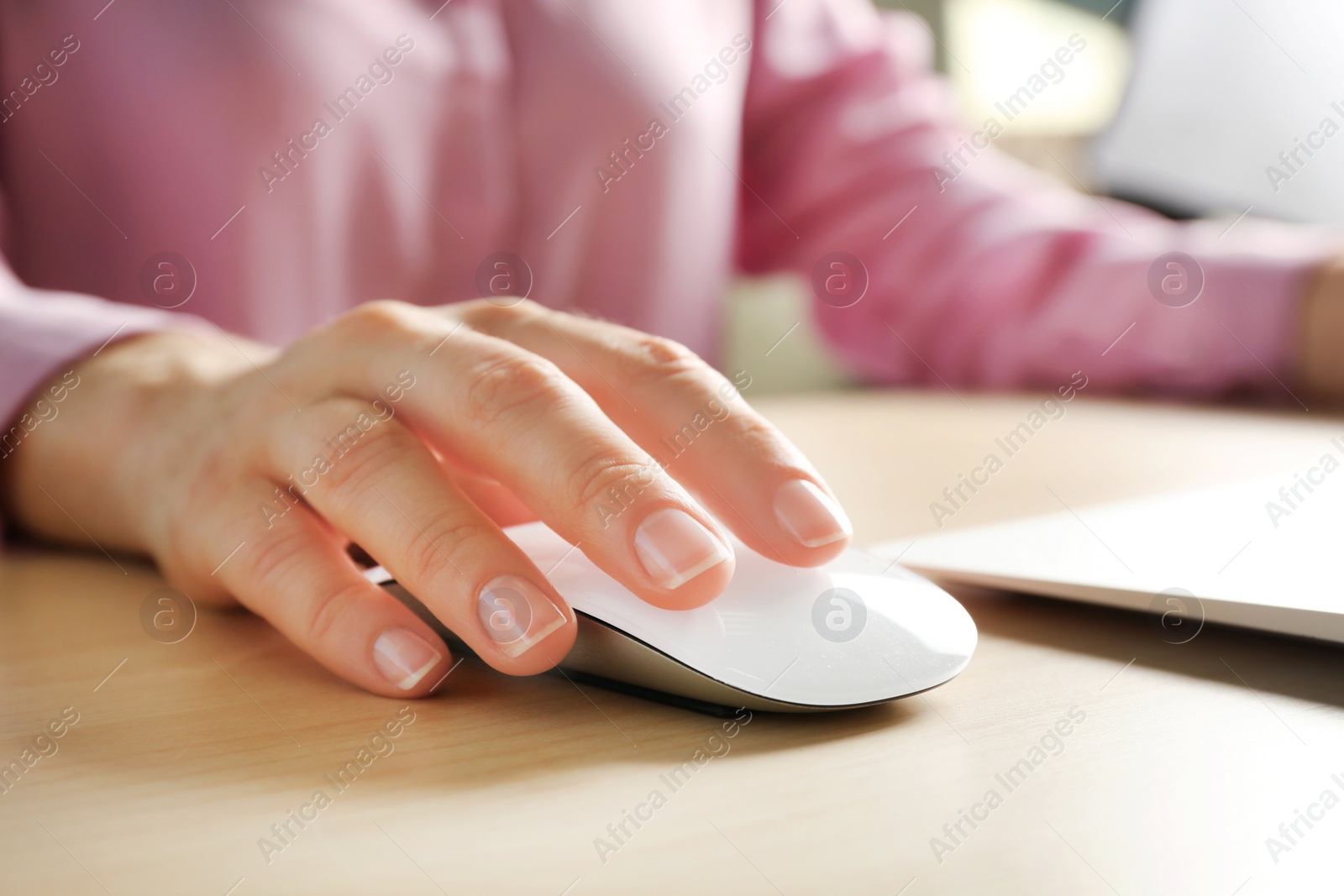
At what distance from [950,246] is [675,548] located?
2.78ft

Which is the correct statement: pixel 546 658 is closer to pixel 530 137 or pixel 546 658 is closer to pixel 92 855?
pixel 92 855

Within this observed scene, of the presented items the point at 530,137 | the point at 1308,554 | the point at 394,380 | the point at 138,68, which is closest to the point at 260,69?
the point at 138,68

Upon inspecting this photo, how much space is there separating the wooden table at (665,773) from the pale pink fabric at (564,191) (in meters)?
0.29

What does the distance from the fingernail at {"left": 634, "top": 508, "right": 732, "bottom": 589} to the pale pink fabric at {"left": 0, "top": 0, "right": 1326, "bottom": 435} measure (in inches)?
14.6

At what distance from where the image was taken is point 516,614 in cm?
32

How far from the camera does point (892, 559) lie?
16.8 inches

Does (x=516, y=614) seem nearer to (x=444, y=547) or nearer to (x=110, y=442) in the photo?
(x=444, y=547)

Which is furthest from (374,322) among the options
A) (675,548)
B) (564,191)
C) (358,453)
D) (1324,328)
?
(1324,328)

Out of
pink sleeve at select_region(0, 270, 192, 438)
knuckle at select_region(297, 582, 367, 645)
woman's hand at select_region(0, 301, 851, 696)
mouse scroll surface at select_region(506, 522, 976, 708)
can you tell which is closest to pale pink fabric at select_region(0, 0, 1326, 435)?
pink sleeve at select_region(0, 270, 192, 438)

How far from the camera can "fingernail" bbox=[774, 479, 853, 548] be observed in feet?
1.15

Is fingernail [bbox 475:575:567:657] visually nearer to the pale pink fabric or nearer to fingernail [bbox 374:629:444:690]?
fingernail [bbox 374:629:444:690]

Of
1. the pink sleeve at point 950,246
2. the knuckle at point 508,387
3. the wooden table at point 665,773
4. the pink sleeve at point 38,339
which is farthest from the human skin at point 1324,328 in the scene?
the pink sleeve at point 38,339

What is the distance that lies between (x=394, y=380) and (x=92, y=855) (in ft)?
0.70

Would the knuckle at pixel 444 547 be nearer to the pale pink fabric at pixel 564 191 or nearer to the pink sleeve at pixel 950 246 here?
the pale pink fabric at pixel 564 191
